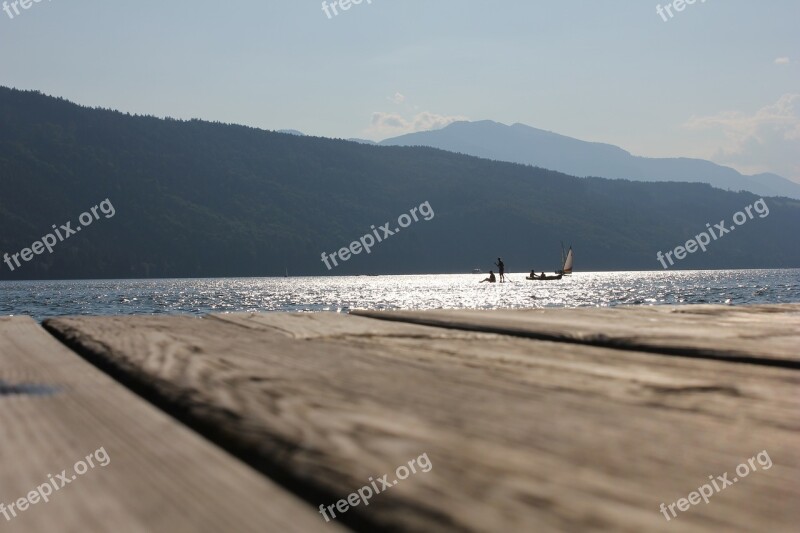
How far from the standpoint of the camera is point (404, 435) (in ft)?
2.64

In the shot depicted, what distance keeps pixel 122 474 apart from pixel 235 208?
170m

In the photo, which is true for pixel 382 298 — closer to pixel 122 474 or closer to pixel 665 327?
pixel 665 327

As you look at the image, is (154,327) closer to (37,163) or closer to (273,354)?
(273,354)

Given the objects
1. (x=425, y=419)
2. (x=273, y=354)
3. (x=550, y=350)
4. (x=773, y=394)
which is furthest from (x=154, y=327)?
(x=773, y=394)

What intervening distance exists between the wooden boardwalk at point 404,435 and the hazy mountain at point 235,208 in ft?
498

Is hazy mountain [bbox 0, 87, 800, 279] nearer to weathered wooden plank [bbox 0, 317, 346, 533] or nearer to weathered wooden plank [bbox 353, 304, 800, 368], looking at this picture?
weathered wooden plank [bbox 353, 304, 800, 368]

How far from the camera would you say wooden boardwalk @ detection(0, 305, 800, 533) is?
1.98ft

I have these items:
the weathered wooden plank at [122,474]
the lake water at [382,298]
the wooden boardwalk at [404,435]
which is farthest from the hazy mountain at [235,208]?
the weathered wooden plank at [122,474]

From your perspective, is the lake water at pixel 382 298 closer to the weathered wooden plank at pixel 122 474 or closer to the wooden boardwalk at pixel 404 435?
the wooden boardwalk at pixel 404 435

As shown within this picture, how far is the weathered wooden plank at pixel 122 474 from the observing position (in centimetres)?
62

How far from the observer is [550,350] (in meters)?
1.59

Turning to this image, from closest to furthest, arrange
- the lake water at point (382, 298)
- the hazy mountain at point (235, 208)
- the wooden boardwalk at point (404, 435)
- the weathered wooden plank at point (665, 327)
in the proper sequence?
the wooden boardwalk at point (404, 435)
the weathered wooden plank at point (665, 327)
the lake water at point (382, 298)
the hazy mountain at point (235, 208)

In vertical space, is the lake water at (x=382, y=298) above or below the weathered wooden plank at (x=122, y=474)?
below

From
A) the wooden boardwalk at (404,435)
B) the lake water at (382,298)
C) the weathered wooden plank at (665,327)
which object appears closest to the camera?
the wooden boardwalk at (404,435)
